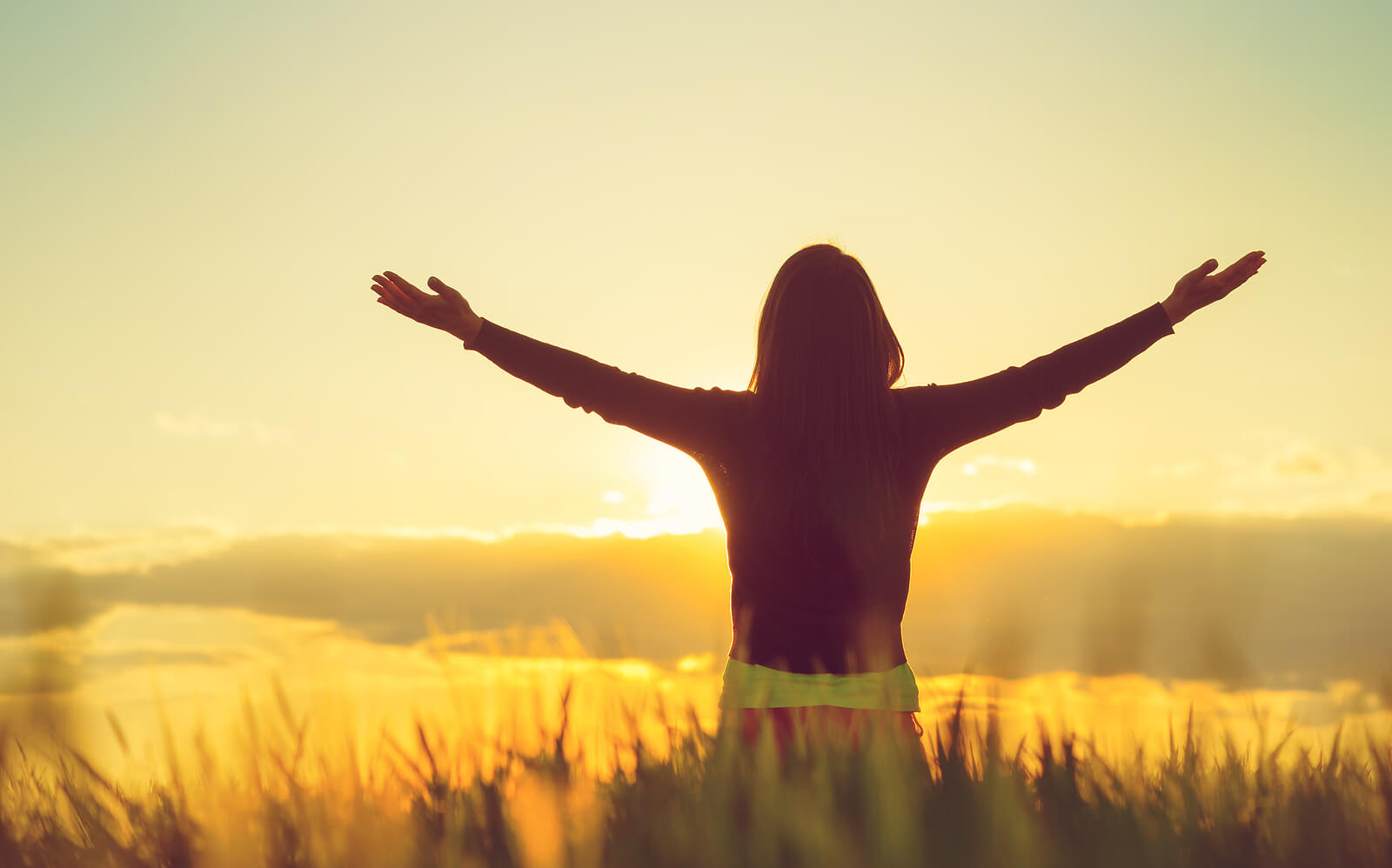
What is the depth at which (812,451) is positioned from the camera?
14.3ft

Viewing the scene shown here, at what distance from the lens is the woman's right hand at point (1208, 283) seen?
5871 millimetres

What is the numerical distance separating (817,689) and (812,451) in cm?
88

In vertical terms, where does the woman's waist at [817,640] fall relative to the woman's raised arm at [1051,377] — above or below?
below

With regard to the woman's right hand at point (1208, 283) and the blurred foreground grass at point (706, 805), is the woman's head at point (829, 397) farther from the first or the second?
the woman's right hand at point (1208, 283)

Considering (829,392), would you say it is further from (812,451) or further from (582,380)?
(582,380)

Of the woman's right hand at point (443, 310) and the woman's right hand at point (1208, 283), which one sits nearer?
the woman's right hand at point (443, 310)

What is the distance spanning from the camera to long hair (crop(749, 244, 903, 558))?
4305 mm

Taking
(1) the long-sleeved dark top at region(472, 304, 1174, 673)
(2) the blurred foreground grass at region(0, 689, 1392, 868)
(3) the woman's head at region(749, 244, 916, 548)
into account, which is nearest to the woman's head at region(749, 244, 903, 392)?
(3) the woman's head at region(749, 244, 916, 548)

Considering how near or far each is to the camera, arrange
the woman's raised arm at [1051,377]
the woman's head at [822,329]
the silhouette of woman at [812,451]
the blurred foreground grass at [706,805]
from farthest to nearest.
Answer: the woman's raised arm at [1051,377]
the woman's head at [822,329]
the silhouette of woman at [812,451]
the blurred foreground grass at [706,805]

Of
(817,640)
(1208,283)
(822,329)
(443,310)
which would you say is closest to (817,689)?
(817,640)

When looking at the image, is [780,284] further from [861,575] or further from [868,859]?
[868,859]

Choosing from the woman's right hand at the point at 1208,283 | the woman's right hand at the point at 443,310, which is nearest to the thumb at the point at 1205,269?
the woman's right hand at the point at 1208,283

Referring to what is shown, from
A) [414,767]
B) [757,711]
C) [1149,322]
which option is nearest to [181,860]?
[414,767]

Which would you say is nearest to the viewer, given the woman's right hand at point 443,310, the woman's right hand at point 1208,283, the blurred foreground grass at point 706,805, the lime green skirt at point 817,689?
the blurred foreground grass at point 706,805
